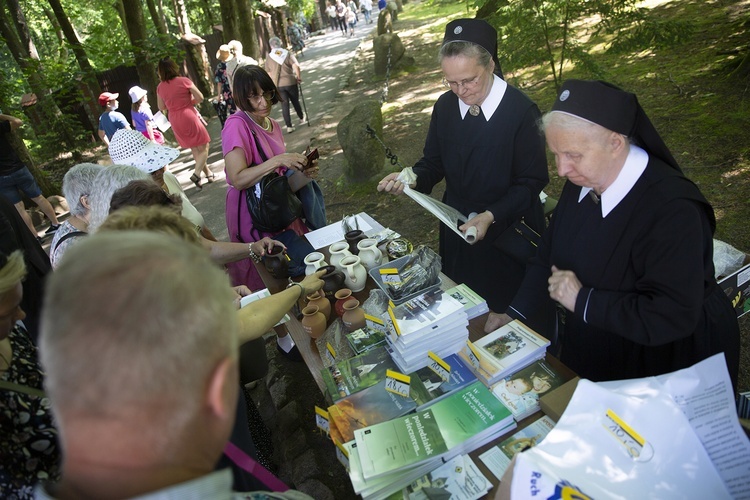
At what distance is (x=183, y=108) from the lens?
761cm

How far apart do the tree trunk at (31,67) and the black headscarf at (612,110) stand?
10.7 meters

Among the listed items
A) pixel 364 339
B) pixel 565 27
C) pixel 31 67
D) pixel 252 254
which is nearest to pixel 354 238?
pixel 252 254

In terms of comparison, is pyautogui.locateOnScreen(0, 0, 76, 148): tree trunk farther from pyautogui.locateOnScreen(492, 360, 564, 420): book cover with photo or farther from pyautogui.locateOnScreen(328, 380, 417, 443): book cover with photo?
pyautogui.locateOnScreen(492, 360, 564, 420): book cover with photo

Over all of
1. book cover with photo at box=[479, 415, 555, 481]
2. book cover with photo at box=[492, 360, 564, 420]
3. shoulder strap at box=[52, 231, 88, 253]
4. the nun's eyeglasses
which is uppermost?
the nun's eyeglasses

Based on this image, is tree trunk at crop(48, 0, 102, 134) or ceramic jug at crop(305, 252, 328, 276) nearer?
ceramic jug at crop(305, 252, 328, 276)

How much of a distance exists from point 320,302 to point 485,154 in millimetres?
1337

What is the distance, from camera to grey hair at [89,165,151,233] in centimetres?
222

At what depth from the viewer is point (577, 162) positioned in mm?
1699

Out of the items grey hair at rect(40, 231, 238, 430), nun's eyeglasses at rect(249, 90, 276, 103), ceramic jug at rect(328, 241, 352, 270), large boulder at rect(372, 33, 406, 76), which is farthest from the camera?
large boulder at rect(372, 33, 406, 76)

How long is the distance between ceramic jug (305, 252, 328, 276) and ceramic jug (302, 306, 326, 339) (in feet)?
1.40

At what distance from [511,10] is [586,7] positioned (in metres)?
0.78

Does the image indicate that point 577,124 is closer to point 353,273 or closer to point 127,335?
point 353,273

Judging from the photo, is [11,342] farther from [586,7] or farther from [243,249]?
[586,7]

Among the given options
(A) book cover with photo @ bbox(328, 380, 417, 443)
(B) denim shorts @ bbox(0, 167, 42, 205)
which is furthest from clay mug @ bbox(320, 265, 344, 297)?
(B) denim shorts @ bbox(0, 167, 42, 205)
